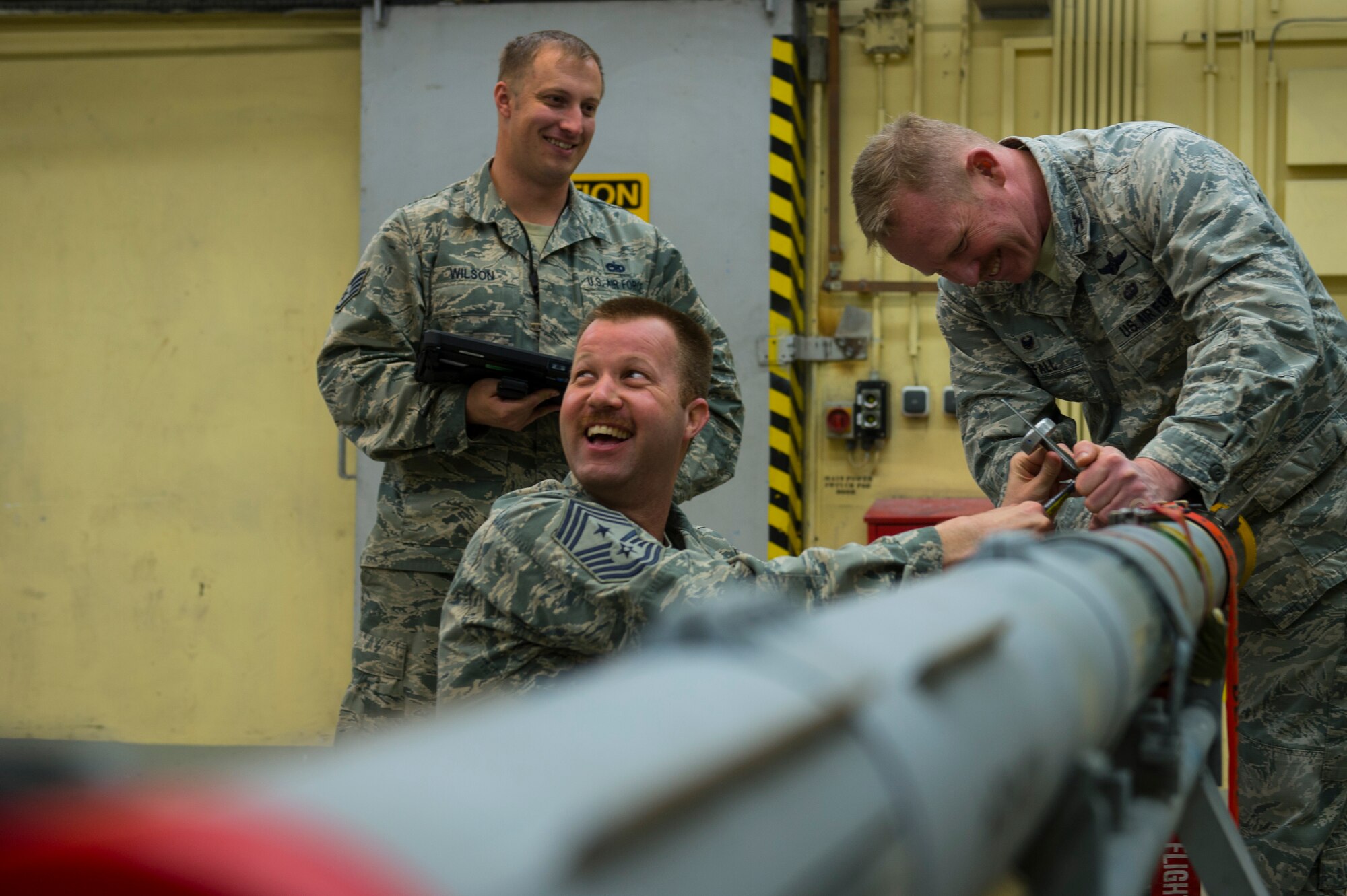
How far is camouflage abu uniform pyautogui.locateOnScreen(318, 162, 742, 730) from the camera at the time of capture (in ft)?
8.24

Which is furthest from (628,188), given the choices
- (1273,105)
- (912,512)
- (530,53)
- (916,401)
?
(1273,105)

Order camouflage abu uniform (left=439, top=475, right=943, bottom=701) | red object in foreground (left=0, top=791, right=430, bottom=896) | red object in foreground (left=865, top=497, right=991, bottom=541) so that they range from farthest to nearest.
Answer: red object in foreground (left=865, top=497, right=991, bottom=541), camouflage abu uniform (left=439, top=475, right=943, bottom=701), red object in foreground (left=0, top=791, right=430, bottom=896)

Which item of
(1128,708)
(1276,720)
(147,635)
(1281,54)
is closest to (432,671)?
(1276,720)

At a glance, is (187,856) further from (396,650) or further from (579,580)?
(396,650)

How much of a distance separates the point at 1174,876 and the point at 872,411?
92.8 inches

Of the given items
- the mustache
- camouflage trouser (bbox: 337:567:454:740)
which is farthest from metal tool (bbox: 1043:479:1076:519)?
camouflage trouser (bbox: 337:567:454:740)

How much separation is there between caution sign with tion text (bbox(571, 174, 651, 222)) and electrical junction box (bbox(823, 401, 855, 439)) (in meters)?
0.85

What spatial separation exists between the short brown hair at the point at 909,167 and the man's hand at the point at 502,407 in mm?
680

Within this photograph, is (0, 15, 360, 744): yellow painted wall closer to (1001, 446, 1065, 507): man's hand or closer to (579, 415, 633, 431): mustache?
(579, 415, 633, 431): mustache

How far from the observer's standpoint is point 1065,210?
2174 mm

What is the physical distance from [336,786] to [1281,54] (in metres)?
4.42

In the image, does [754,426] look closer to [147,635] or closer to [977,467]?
[977,467]

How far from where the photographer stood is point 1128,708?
101cm

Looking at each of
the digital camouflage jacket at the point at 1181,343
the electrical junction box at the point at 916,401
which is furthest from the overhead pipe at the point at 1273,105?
the digital camouflage jacket at the point at 1181,343
